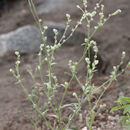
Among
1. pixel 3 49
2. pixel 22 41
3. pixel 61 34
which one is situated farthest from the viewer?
pixel 3 49

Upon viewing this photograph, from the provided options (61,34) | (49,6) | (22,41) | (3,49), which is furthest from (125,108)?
(49,6)

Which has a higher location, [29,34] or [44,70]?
[29,34]

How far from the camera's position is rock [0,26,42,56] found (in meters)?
3.44

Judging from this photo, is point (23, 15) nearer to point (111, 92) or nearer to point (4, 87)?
point (4, 87)

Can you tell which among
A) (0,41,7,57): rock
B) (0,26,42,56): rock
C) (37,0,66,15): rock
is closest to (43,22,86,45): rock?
(0,26,42,56): rock

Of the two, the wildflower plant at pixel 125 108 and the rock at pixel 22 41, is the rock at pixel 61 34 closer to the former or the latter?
the rock at pixel 22 41

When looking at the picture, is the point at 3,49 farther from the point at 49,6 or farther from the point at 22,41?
the point at 49,6

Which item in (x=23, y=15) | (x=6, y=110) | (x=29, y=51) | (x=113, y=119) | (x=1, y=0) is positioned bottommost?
(x=113, y=119)

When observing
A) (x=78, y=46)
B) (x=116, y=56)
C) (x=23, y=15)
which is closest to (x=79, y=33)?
(x=78, y=46)

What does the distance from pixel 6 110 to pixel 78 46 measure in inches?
55.6

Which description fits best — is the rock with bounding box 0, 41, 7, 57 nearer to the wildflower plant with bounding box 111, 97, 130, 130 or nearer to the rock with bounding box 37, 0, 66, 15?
the rock with bounding box 37, 0, 66, 15

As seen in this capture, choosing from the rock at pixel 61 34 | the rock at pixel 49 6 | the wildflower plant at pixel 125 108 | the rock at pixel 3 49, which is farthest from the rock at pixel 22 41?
the wildflower plant at pixel 125 108

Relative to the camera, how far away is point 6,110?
2.38m

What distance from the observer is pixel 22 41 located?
351cm
